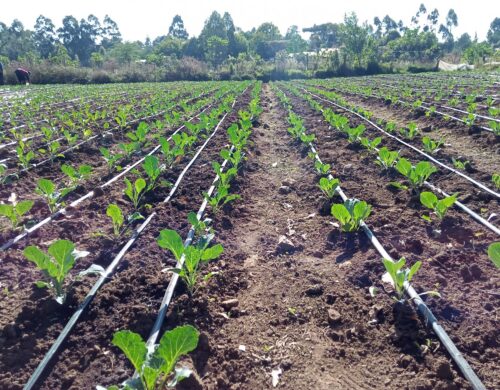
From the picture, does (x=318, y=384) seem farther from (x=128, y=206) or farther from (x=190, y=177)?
(x=190, y=177)

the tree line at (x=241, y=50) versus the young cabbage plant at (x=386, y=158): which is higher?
the tree line at (x=241, y=50)

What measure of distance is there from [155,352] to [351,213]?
7.66 ft

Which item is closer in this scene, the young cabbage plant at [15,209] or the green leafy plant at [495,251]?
the green leafy plant at [495,251]

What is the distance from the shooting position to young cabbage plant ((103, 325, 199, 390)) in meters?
1.73

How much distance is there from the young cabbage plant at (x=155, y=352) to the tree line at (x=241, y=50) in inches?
1502

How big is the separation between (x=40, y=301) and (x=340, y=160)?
4.95 metres

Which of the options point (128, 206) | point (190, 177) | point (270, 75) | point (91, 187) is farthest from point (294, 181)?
point (270, 75)

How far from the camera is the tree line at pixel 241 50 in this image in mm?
40062

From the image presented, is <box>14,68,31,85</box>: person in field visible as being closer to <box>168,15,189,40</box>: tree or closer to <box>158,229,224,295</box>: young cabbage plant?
<box>158,229,224,295</box>: young cabbage plant

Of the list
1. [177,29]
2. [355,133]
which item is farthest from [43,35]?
[355,133]

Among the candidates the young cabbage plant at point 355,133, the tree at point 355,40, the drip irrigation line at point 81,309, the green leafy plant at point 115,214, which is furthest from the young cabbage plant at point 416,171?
the tree at point 355,40

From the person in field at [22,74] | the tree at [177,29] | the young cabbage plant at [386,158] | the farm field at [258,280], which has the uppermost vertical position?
the tree at [177,29]

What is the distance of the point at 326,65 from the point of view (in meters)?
41.2

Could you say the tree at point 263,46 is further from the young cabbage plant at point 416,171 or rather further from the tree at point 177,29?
the young cabbage plant at point 416,171
